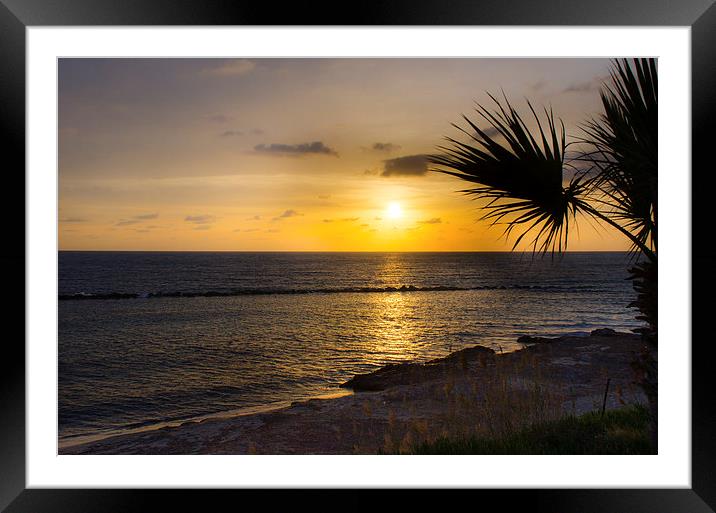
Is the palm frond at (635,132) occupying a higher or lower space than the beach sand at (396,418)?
higher

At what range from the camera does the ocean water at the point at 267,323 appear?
36.5ft

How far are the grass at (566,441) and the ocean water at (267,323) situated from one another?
1242 millimetres

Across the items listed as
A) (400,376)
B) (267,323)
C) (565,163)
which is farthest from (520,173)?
(267,323)

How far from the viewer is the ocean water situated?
1112cm

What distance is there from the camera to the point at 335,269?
36188 millimetres

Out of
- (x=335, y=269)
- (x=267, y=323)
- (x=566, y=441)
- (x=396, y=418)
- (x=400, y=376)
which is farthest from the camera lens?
(x=335, y=269)

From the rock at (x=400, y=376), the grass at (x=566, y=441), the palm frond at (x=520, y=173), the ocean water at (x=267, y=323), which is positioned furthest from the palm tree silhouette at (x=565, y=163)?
the rock at (x=400, y=376)
